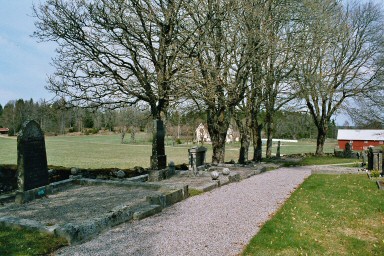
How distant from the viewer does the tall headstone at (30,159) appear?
959 cm

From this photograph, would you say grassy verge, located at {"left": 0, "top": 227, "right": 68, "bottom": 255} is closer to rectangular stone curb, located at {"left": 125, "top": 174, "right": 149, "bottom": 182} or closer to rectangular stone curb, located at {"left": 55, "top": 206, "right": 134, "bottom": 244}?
rectangular stone curb, located at {"left": 55, "top": 206, "right": 134, "bottom": 244}

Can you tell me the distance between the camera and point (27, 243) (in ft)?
20.1

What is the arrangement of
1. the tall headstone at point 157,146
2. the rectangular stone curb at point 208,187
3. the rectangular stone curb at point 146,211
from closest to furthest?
1. the rectangular stone curb at point 146,211
2. the rectangular stone curb at point 208,187
3. the tall headstone at point 157,146

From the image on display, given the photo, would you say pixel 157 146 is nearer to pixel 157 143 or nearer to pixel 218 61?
pixel 157 143

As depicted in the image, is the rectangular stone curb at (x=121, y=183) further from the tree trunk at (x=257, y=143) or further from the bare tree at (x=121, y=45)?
the tree trunk at (x=257, y=143)

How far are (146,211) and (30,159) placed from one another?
165 inches

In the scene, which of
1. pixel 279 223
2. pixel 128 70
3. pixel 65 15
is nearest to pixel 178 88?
pixel 128 70

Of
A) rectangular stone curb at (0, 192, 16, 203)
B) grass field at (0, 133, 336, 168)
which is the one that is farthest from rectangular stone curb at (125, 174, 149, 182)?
grass field at (0, 133, 336, 168)

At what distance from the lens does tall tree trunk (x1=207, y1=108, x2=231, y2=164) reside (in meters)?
19.2

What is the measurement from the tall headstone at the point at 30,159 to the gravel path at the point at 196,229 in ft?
13.6

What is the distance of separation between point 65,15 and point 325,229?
12.2 meters

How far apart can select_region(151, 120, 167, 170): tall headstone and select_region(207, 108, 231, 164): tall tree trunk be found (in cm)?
528

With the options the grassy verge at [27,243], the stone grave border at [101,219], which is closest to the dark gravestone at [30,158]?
the stone grave border at [101,219]

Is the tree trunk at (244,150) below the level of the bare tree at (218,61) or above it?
below
